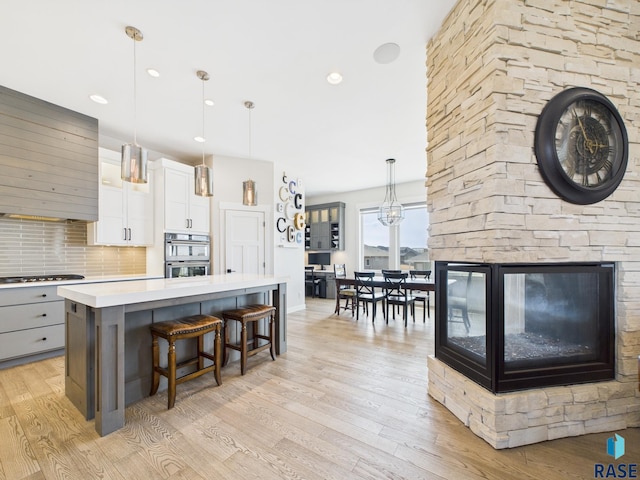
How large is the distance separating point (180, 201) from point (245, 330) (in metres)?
2.65

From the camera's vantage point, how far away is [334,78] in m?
2.72

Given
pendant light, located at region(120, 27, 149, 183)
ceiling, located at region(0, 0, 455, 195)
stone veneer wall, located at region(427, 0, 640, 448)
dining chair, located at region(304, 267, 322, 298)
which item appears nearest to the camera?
stone veneer wall, located at region(427, 0, 640, 448)

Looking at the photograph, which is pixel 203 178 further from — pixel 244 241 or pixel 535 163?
pixel 535 163

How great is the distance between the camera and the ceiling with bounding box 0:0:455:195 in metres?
2.00

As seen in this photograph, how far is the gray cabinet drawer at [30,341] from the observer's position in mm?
2793

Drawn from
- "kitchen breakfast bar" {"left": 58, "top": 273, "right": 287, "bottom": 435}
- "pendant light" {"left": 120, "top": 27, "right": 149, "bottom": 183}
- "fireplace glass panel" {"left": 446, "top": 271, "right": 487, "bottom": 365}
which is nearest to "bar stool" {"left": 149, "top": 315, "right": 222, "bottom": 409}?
"kitchen breakfast bar" {"left": 58, "top": 273, "right": 287, "bottom": 435}

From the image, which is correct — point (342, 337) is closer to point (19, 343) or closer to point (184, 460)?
point (184, 460)

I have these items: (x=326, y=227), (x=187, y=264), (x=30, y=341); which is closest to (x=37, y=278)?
(x=30, y=341)

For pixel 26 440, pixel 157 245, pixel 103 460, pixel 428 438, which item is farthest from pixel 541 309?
pixel 157 245

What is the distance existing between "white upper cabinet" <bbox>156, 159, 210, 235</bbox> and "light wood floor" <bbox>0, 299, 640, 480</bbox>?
2.27 metres

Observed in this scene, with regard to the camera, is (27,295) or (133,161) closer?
(133,161)

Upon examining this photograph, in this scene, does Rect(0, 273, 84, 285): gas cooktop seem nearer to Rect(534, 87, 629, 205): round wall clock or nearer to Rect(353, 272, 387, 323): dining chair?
Rect(353, 272, 387, 323): dining chair

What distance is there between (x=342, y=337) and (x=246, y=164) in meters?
3.44

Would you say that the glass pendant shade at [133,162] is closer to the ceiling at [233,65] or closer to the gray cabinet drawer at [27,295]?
the ceiling at [233,65]
